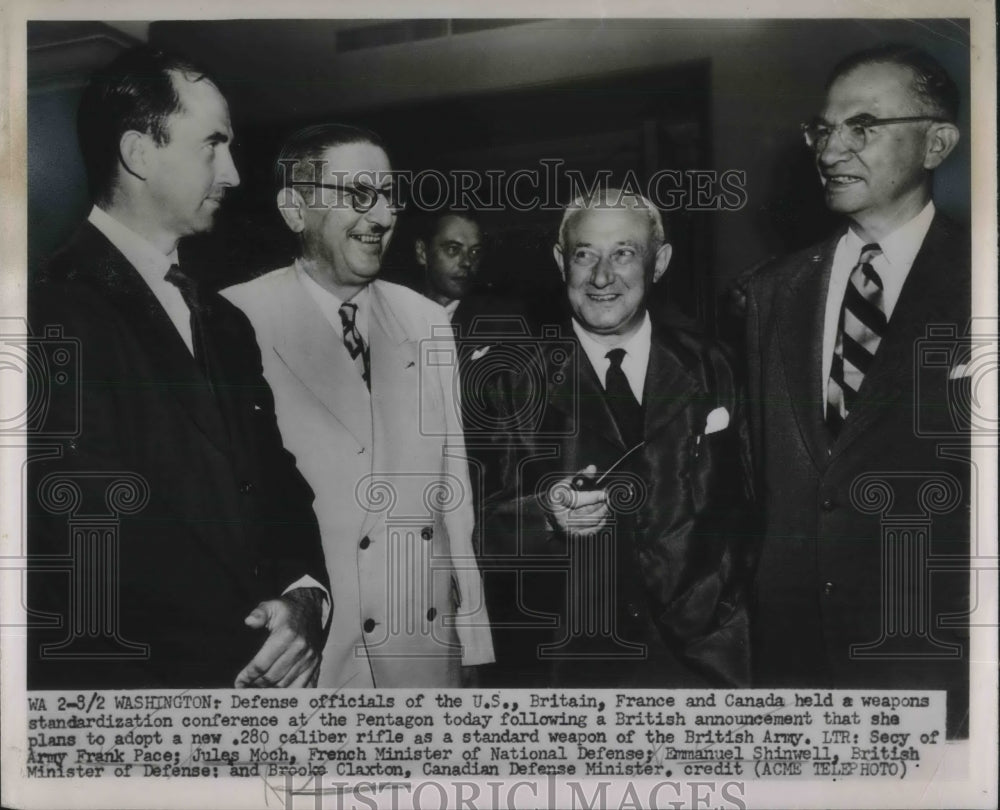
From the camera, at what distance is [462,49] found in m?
3.67

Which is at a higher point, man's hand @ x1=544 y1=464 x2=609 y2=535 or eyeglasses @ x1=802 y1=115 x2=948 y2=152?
eyeglasses @ x1=802 y1=115 x2=948 y2=152

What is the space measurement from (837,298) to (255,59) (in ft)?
6.38

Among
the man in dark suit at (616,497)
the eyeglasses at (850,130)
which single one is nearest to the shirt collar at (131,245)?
the man in dark suit at (616,497)

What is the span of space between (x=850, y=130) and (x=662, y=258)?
70 cm

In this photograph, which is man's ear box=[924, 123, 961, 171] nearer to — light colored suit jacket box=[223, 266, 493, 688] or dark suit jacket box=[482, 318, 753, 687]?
dark suit jacket box=[482, 318, 753, 687]

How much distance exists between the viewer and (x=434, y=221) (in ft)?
12.0

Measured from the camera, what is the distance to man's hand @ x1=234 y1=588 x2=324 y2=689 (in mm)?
3639

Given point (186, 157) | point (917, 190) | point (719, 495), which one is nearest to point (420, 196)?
point (186, 157)

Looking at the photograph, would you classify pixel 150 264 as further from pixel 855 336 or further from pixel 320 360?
pixel 855 336

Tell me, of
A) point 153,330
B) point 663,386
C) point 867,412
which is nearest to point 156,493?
point 153,330

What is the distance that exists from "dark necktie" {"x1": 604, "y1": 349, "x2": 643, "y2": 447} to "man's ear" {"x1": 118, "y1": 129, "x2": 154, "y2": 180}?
5.06 feet

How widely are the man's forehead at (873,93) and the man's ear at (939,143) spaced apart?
0.32ft

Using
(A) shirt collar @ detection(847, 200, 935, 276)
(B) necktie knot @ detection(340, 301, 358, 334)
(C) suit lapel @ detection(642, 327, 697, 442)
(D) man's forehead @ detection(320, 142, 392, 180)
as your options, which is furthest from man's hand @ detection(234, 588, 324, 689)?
(A) shirt collar @ detection(847, 200, 935, 276)

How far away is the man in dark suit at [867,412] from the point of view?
3.65 meters
